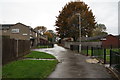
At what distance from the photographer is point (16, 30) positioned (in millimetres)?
61375

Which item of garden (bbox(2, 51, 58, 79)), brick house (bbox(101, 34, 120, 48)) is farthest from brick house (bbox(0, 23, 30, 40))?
garden (bbox(2, 51, 58, 79))

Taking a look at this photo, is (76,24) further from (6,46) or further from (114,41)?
(6,46)

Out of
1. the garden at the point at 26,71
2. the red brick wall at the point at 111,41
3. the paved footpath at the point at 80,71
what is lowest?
the paved footpath at the point at 80,71

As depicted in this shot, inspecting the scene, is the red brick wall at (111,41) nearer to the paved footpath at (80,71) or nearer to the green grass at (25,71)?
the paved footpath at (80,71)

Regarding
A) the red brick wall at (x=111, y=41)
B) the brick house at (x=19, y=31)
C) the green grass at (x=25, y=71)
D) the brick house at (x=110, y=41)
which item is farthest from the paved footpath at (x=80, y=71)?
the brick house at (x=19, y=31)

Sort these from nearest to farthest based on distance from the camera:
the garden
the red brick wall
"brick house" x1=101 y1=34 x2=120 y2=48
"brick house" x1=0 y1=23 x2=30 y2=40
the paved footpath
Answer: the garden < the paved footpath < "brick house" x1=101 y1=34 x2=120 y2=48 < the red brick wall < "brick house" x1=0 y1=23 x2=30 y2=40

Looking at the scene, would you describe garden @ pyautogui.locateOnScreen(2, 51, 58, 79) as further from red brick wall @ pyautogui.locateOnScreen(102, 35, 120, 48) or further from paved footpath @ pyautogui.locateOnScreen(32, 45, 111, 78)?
red brick wall @ pyautogui.locateOnScreen(102, 35, 120, 48)

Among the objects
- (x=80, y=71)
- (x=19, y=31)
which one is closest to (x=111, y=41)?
(x=19, y=31)

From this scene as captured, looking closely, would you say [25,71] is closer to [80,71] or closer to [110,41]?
[80,71]

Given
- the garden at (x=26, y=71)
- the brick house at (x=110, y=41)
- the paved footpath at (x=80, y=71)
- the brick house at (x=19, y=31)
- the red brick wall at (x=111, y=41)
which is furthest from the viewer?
the brick house at (x=19, y=31)

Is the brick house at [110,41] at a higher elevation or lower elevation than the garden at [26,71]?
higher

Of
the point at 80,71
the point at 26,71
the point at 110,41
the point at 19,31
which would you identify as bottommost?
the point at 80,71

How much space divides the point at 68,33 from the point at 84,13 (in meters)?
5.47

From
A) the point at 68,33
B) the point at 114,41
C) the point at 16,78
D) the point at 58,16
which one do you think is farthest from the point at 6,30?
the point at 16,78
